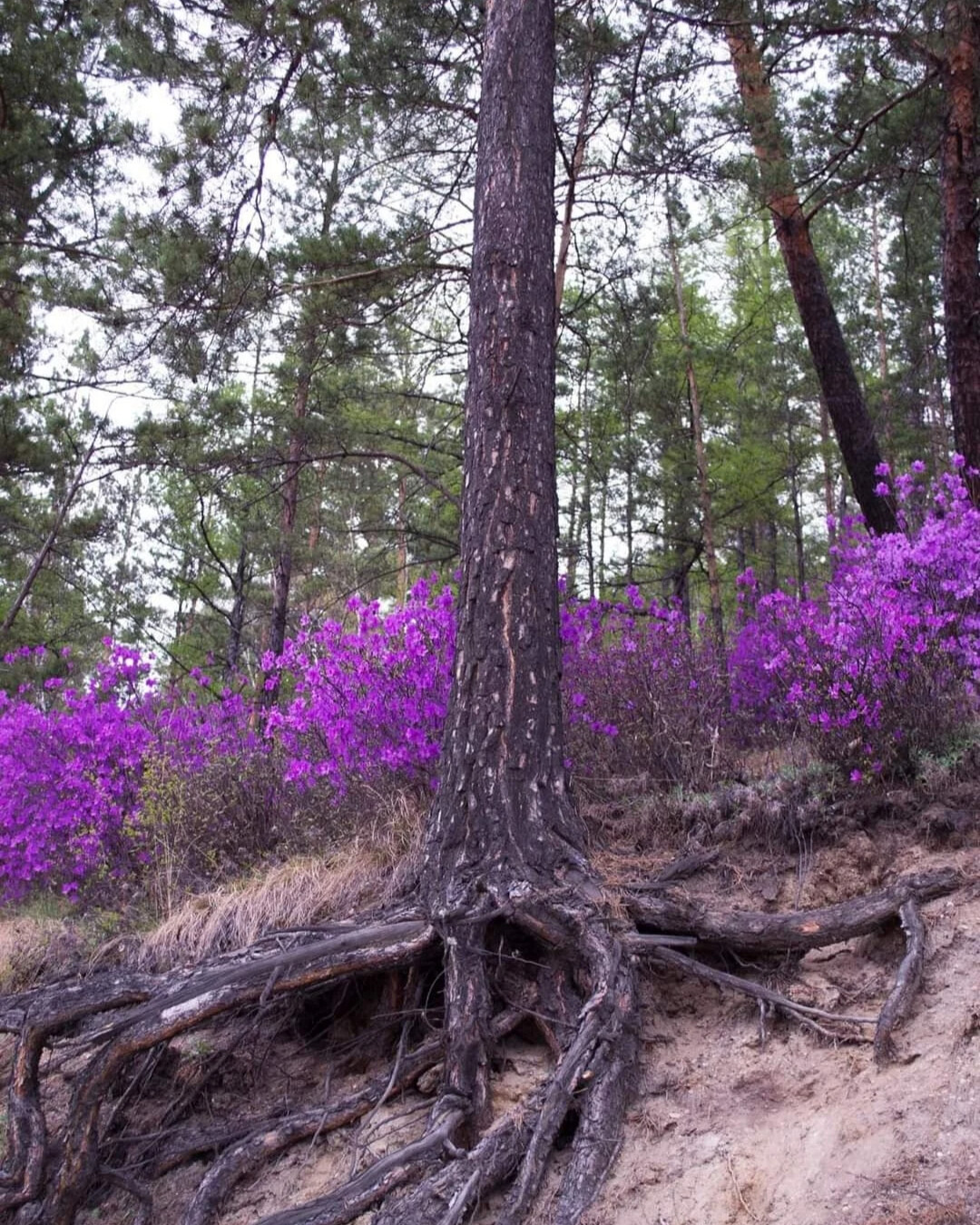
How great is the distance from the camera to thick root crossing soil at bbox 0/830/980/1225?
8.72ft

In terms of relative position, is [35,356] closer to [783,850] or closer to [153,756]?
[153,756]

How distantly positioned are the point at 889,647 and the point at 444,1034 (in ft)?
9.19

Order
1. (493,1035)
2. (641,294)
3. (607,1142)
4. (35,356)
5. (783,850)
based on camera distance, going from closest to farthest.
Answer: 1. (607,1142)
2. (493,1035)
3. (783,850)
4. (641,294)
5. (35,356)

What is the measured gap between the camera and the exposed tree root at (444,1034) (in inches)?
112

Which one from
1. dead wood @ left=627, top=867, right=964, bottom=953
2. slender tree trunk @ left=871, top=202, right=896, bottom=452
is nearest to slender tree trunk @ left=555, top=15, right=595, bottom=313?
dead wood @ left=627, top=867, right=964, bottom=953

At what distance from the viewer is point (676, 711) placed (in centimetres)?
526

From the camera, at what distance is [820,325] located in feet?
27.5

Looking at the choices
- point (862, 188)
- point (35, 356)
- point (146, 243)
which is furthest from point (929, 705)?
point (35, 356)

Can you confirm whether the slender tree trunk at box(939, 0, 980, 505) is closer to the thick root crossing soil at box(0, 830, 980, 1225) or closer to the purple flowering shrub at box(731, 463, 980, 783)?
the purple flowering shrub at box(731, 463, 980, 783)

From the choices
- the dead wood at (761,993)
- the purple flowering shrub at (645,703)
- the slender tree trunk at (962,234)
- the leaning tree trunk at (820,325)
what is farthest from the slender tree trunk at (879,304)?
the dead wood at (761,993)

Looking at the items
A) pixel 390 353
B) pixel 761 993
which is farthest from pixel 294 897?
pixel 390 353

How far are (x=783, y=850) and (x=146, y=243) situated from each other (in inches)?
210

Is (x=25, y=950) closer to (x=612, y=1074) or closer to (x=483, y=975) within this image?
(x=483, y=975)

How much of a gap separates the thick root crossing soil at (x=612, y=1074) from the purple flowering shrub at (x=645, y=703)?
107 cm
